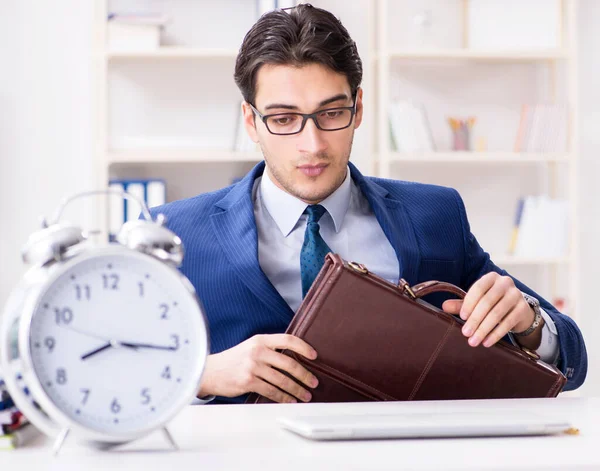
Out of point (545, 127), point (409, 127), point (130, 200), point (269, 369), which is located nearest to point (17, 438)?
point (269, 369)

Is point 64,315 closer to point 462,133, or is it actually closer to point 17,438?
point 17,438

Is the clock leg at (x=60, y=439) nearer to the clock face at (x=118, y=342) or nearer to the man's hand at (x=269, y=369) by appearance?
the clock face at (x=118, y=342)

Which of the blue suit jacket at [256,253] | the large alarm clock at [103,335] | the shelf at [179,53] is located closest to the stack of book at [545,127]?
the shelf at [179,53]

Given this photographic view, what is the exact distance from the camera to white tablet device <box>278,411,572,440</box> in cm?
85

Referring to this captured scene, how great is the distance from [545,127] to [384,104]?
69 centimetres

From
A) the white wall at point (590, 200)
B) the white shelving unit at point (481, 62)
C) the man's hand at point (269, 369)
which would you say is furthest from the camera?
the white wall at point (590, 200)

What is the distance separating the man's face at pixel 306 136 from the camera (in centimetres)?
164

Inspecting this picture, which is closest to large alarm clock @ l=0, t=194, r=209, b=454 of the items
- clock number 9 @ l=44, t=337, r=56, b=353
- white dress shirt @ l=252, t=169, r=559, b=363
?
clock number 9 @ l=44, t=337, r=56, b=353

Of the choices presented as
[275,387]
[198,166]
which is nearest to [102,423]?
[275,387]

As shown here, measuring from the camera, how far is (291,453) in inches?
31.7

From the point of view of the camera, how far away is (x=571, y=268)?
3396 millimetres

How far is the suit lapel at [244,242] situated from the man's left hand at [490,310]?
38 cm

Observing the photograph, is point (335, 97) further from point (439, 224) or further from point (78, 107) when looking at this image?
point (78, 107)

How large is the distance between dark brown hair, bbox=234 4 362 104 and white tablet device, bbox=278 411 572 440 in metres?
0.93
